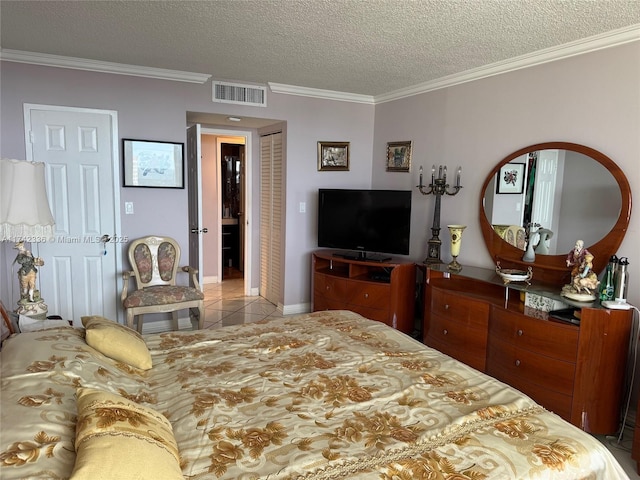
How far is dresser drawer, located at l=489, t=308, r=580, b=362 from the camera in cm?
259

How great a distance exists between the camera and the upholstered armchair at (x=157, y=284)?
3.72m

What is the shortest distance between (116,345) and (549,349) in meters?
2.44

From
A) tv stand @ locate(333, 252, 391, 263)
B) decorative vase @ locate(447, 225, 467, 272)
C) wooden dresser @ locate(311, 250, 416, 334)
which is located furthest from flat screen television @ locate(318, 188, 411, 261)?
decorative vase @ locate(447, 225, 467, 272)

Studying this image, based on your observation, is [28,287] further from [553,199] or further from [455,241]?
[553,199]

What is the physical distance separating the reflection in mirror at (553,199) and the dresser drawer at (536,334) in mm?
670

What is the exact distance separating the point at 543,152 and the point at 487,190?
0.56m

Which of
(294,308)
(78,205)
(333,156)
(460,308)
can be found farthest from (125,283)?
(460,308)

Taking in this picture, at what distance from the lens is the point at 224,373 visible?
1.85 m

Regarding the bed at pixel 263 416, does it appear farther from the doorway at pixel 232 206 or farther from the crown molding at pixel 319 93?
the doorway at pixel 232 206

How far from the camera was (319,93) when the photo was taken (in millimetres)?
4676

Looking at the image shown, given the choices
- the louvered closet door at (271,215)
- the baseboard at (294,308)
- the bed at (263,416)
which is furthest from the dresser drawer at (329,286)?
the bed at (263,416)

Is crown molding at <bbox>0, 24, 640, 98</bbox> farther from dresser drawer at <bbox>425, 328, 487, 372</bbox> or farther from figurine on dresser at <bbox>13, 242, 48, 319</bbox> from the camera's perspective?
dresser drawer at <bbox>425, 328, 487, 372</bbox>

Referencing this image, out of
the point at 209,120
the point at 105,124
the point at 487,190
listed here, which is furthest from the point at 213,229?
the point at 487,190

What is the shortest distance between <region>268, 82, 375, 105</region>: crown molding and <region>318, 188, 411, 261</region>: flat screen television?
1048 millimetres
